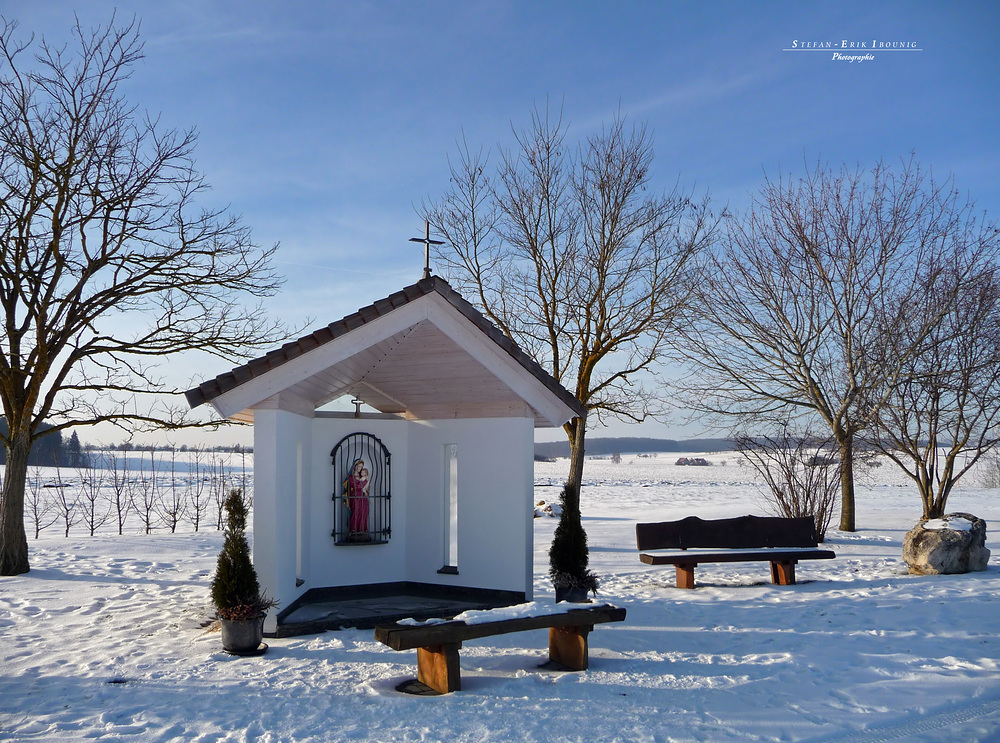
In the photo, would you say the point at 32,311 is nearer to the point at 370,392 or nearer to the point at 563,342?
the point at 370,392

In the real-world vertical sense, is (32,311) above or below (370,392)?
above

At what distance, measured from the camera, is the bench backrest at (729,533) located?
10898 mm

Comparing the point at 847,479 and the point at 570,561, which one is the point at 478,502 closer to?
the point at 570,561

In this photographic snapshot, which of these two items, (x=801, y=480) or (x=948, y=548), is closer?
(x=948, y=548)

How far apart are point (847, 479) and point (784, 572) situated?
734 centimetres

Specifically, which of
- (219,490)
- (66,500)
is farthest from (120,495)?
(219,490)

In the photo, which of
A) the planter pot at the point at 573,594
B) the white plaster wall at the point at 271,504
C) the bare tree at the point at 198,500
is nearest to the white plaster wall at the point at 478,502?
the planter pot at the point at 573,594

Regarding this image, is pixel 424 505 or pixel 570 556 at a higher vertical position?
pixel 424 505

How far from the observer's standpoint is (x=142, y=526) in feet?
67.6

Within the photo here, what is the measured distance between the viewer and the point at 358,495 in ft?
31.7

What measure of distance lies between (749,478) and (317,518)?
141 ft

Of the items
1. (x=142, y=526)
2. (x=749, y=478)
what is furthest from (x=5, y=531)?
(x=749, y=478)

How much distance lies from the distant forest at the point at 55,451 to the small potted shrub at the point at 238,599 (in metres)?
8.51

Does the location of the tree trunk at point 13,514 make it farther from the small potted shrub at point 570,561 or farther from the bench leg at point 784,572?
the bench leg at point 784,572
